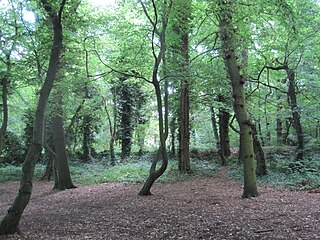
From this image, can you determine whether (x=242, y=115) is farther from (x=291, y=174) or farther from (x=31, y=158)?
(x=31, y=158)

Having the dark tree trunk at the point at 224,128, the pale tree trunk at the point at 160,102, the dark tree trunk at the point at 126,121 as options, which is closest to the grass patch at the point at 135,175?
the dark tree trunk at the point at 224,128

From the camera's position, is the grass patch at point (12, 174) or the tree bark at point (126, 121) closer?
the grass patch at point (12, 174)

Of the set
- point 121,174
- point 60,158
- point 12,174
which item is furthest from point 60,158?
point 12,174

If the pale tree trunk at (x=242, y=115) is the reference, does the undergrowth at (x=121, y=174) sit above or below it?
below

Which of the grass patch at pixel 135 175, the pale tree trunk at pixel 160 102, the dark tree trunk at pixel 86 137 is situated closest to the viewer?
the pale tree trunk at pixel 160 102

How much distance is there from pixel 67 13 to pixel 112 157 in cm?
1456

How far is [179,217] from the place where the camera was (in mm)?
5652

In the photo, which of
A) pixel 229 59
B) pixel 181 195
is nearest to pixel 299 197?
pixel 181 195

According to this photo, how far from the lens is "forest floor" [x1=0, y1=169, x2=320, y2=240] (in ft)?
14.8

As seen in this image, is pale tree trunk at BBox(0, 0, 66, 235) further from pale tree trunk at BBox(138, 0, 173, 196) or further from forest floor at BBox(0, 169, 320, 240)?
pale tree trunk at BBox(138, 0, 173, 196)

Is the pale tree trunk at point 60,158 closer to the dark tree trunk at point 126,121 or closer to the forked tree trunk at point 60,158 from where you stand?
the forked tree trunk at point 60,158

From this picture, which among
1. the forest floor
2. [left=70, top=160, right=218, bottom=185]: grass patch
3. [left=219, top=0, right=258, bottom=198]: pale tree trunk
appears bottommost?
the forest floor

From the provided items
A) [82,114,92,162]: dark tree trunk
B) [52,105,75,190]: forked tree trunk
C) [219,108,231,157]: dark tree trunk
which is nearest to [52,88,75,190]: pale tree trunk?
[52,105,75,190]: forked tree trunk

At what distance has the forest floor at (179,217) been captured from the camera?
4504mm
